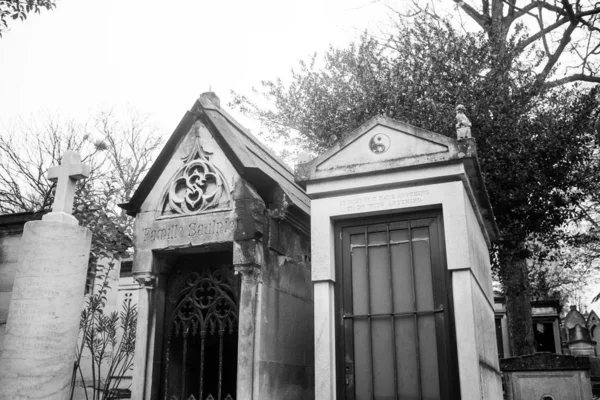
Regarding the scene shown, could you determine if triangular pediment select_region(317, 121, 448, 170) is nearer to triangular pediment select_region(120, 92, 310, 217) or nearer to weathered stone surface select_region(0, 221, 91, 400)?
triangular pediment select_region(120, 92, 310, 217)

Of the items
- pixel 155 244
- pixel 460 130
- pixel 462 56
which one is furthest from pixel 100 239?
pixel 462 56

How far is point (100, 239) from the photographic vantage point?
760cm

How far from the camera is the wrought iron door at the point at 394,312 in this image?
4785mm

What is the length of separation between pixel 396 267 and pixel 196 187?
2.54 meters

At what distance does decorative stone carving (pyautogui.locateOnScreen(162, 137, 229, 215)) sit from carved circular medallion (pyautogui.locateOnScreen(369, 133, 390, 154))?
176cm

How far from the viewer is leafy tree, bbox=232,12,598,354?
10250 mm

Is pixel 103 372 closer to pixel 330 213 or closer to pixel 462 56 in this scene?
pixel 330 213

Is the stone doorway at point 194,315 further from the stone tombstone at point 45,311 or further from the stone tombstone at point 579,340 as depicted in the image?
the stone tombstone at point 579,340

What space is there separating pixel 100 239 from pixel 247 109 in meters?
10.4

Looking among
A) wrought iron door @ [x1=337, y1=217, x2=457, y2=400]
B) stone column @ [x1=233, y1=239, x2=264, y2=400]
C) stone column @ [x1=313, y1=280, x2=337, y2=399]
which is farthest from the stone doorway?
wrought iron door @ [x1=337, y1=217, x2=457, y2=400]

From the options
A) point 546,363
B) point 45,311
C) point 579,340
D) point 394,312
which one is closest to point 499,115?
point 546,363

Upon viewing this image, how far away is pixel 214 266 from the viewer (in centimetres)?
621

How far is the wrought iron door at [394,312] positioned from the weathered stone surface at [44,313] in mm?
2652

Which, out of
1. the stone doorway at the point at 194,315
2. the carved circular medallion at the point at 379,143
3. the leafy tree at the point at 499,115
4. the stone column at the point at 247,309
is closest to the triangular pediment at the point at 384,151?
the carved circular medallion at the point at 379,143
